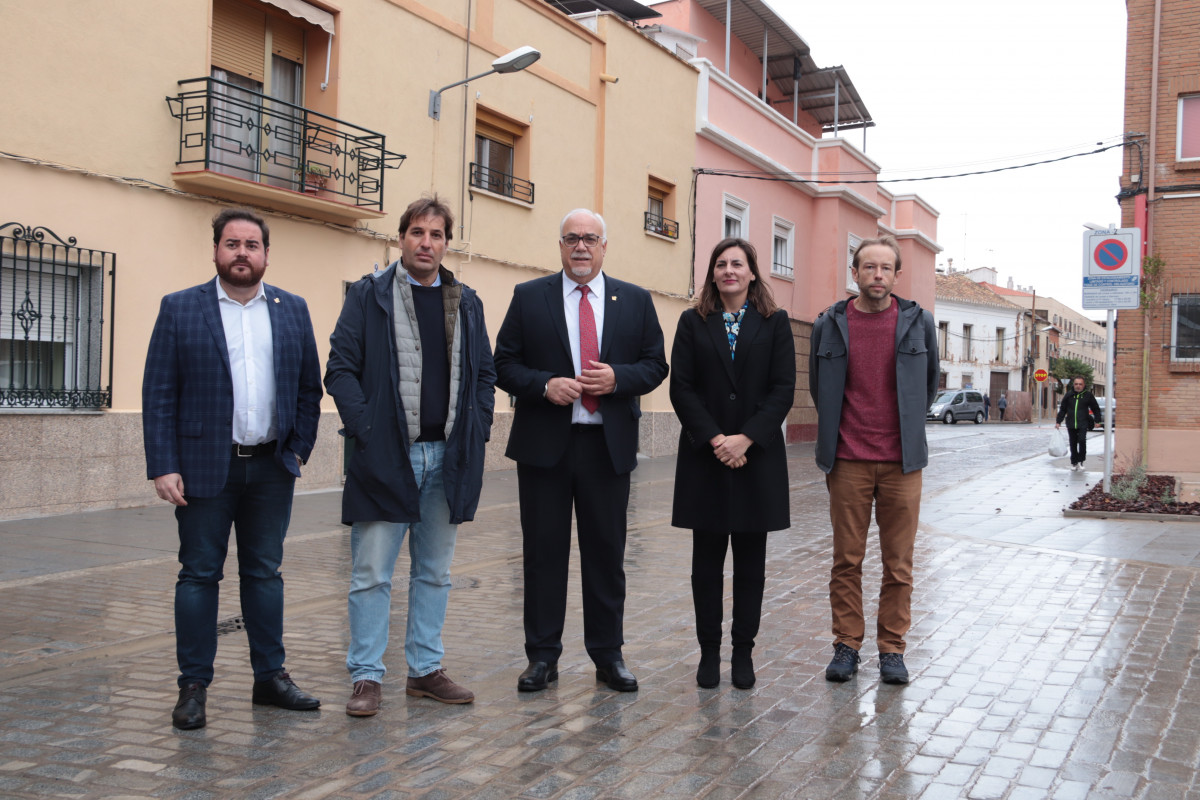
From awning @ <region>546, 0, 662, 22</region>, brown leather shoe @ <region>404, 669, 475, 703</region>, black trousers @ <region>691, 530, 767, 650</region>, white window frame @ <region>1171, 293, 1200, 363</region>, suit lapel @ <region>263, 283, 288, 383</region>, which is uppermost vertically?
awning @ <region>546, 0, 662, 22</region>

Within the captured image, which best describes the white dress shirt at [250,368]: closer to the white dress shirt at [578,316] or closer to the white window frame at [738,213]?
the white dress shirt at [578,316]

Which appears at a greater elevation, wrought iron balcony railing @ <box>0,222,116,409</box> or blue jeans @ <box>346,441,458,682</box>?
wrought iron balcony railing @ <box>0,222,116,409</box>

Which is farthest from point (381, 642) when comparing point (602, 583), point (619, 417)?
point (619, 417)

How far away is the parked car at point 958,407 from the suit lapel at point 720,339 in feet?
147

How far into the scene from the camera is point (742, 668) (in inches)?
185

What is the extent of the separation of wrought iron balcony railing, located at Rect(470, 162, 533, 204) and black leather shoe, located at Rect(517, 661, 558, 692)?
11744mm

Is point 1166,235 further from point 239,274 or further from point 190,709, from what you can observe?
point 190,709

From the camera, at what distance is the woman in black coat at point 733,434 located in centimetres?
469

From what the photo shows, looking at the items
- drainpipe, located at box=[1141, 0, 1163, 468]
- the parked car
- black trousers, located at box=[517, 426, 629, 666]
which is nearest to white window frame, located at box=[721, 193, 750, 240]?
drainpipe, located at box=[1141, 0, 1163, 468]

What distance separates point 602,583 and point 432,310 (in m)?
1.43

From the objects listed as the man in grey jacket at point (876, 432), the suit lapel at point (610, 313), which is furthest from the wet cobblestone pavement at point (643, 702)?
the suit lapel at point (610, 313)

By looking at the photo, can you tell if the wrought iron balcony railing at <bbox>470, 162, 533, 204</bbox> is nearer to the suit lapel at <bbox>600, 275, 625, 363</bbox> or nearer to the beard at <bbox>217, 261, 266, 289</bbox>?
the suit lapel at <bbox>600, 275, 625, 363</bbox>

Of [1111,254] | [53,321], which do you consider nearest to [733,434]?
[53,321]

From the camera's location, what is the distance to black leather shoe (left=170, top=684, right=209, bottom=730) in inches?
156
